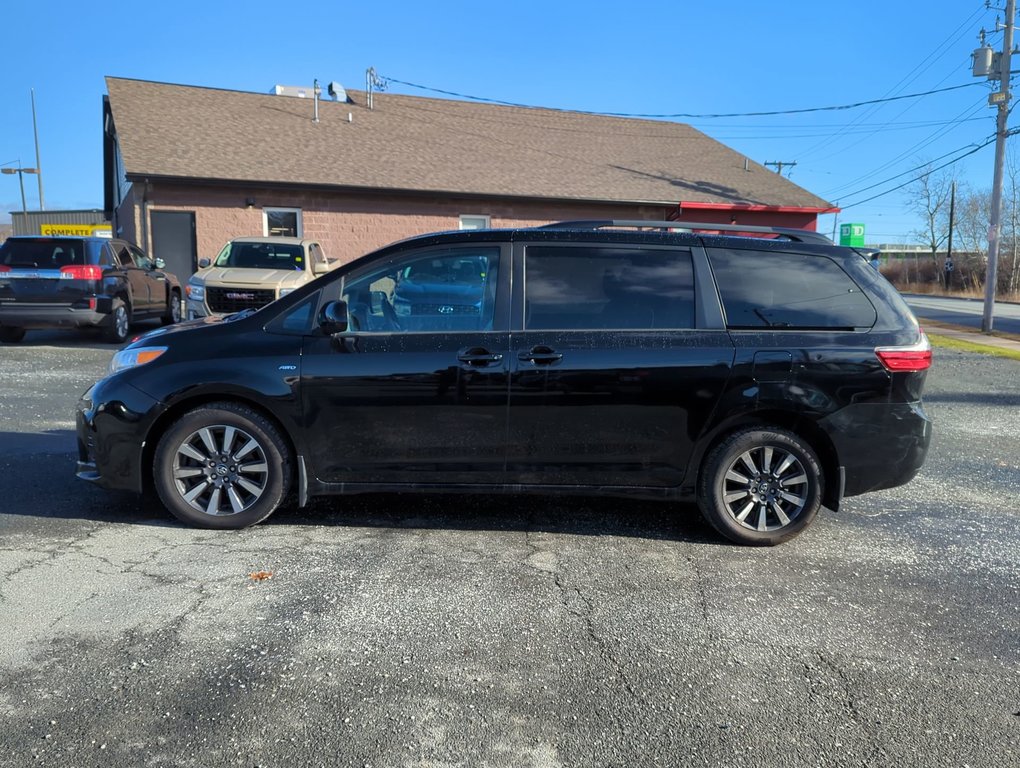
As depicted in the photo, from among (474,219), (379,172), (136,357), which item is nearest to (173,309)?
(379,172)

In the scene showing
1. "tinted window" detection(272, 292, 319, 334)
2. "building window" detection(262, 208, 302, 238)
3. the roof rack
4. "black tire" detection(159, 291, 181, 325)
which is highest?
"building window" detection(262, 208, 302, 238)

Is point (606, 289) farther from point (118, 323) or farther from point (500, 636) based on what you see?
point (118, 323)

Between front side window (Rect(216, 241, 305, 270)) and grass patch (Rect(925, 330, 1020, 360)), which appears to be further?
grass patch (Rect(925, 330, 1020, 360))

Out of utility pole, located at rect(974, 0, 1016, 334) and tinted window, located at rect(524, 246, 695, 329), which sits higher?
utility pole, located at rect(974, 0, 1016, 334)

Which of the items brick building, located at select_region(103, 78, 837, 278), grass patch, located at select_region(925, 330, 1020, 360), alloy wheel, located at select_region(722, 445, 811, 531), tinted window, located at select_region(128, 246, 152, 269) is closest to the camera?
alloy wheel, located at select_region(722, 445, 811, 531)

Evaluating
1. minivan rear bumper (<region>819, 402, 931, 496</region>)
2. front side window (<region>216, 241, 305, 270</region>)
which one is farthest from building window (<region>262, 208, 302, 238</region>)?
minivan rear bumper (<region>819, 402, 931, 496</region>)

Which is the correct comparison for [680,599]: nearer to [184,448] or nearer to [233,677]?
[233,677]

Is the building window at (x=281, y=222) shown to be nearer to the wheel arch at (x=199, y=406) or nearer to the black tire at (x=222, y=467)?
the wheel arch at (x=199, y=406)

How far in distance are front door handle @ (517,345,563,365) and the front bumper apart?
2098mm

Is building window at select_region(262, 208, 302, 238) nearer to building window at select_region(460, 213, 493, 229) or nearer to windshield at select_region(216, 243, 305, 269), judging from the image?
building window at select_region(460, 213, 493, 229)

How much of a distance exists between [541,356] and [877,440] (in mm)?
2000

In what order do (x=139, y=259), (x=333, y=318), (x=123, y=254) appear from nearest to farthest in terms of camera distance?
(x=333, y=318), (x=123, y=254), (x=139, y=259)

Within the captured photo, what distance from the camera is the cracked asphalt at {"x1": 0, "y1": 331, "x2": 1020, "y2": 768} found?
2711 millimetres

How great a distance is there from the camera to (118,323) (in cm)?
1284
